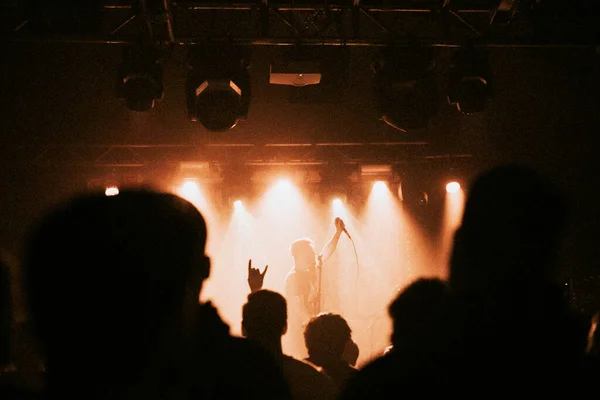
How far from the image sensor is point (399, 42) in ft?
14.6

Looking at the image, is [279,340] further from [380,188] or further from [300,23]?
[380,188]

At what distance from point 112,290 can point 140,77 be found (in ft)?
12.0

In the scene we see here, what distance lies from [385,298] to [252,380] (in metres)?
7.66

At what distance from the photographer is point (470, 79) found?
439 centimetres

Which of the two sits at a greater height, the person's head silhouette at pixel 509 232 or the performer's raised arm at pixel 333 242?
the performer's raised arm at pixel 333 242

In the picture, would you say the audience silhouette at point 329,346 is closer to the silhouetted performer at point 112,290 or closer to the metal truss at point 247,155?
the silhouetted performer at point 112,290

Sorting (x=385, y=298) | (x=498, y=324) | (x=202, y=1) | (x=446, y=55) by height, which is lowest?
(x=498, y=324)

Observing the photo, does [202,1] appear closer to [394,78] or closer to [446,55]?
[394,78]

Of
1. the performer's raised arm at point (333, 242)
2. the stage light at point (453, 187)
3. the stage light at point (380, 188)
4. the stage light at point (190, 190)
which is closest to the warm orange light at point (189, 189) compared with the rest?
the stage light at point (190, 190)

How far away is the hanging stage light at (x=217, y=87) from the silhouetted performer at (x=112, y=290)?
349 cm

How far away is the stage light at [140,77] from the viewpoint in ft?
13.8

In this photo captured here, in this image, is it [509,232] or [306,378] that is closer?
[509,232]

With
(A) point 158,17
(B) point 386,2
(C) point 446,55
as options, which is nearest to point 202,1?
(A) point 158,17

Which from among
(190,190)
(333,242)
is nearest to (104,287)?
(333,242)
